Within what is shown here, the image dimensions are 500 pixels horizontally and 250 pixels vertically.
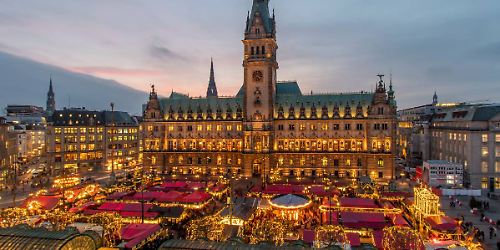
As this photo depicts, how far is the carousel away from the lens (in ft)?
A: 168

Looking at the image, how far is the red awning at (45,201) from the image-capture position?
5283 cm

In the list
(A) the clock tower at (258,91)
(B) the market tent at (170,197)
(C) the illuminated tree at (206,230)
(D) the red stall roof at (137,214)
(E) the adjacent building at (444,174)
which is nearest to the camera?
(C) the illuminated tree at (206,230)

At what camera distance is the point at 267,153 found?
95.1 meters

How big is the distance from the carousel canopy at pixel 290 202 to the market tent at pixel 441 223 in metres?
16.3

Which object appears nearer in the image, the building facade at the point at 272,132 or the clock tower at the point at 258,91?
the building facade at the point at 272,132

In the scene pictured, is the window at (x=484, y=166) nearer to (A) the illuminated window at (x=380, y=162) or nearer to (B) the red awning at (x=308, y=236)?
(A) the illuminated window at (x=380, y=162)

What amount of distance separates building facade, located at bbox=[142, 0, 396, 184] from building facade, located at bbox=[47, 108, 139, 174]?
27.5 m

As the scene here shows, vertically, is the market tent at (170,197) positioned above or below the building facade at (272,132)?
below

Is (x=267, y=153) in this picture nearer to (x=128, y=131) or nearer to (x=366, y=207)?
(x=366, y=207)

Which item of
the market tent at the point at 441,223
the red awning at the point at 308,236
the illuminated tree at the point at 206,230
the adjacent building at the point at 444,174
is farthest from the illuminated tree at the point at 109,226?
the adjacent building at the point at 444,174

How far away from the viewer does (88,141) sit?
123312mm

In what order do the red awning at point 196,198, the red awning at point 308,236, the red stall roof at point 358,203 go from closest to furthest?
1. the red awning at point 308,236
2. the red stall roof at point 358,203
3. the red awning at point 196,198

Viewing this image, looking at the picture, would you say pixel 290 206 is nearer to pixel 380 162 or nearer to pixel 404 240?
pixel 404 240

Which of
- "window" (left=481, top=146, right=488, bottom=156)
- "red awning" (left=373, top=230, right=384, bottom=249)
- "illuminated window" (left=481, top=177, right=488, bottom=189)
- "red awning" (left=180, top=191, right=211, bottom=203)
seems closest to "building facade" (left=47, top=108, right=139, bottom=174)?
"red awning" (left=180, top=191, right=211, bottom=203)
